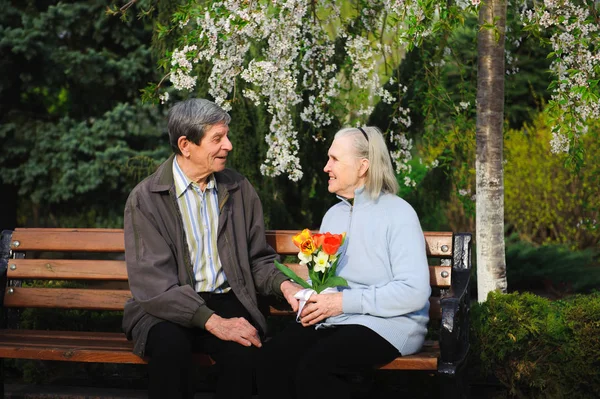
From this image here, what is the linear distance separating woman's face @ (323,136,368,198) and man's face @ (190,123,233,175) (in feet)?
1.70

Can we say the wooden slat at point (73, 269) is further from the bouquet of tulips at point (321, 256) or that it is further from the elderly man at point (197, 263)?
the bouquet of tulips at point (321, 256)

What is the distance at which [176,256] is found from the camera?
4.02 metres

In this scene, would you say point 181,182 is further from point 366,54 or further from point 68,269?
point 366,54

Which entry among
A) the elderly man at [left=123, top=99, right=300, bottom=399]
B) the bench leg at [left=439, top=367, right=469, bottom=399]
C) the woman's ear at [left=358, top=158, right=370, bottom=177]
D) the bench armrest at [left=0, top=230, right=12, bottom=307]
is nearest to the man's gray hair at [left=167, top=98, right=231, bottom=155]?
the elderly man at [left=123, top=99, right=300, bottom=399]

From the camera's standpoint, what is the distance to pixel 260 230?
425 cm

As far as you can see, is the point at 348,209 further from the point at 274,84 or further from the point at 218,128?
the point at 274,84

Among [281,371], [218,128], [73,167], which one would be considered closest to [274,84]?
[218,128]

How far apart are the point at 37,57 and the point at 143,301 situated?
25.8ft

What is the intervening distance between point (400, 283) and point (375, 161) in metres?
0.60

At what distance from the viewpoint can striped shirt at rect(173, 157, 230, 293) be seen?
4.08m

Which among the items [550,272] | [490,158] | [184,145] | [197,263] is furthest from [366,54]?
[550,272]

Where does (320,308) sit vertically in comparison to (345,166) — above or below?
below

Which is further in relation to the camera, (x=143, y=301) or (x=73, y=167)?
(x=73, y=167)

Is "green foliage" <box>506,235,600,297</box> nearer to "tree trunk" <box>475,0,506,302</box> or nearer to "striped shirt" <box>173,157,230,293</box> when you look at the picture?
"tree trunk" <box>475,0,506,302</box>
